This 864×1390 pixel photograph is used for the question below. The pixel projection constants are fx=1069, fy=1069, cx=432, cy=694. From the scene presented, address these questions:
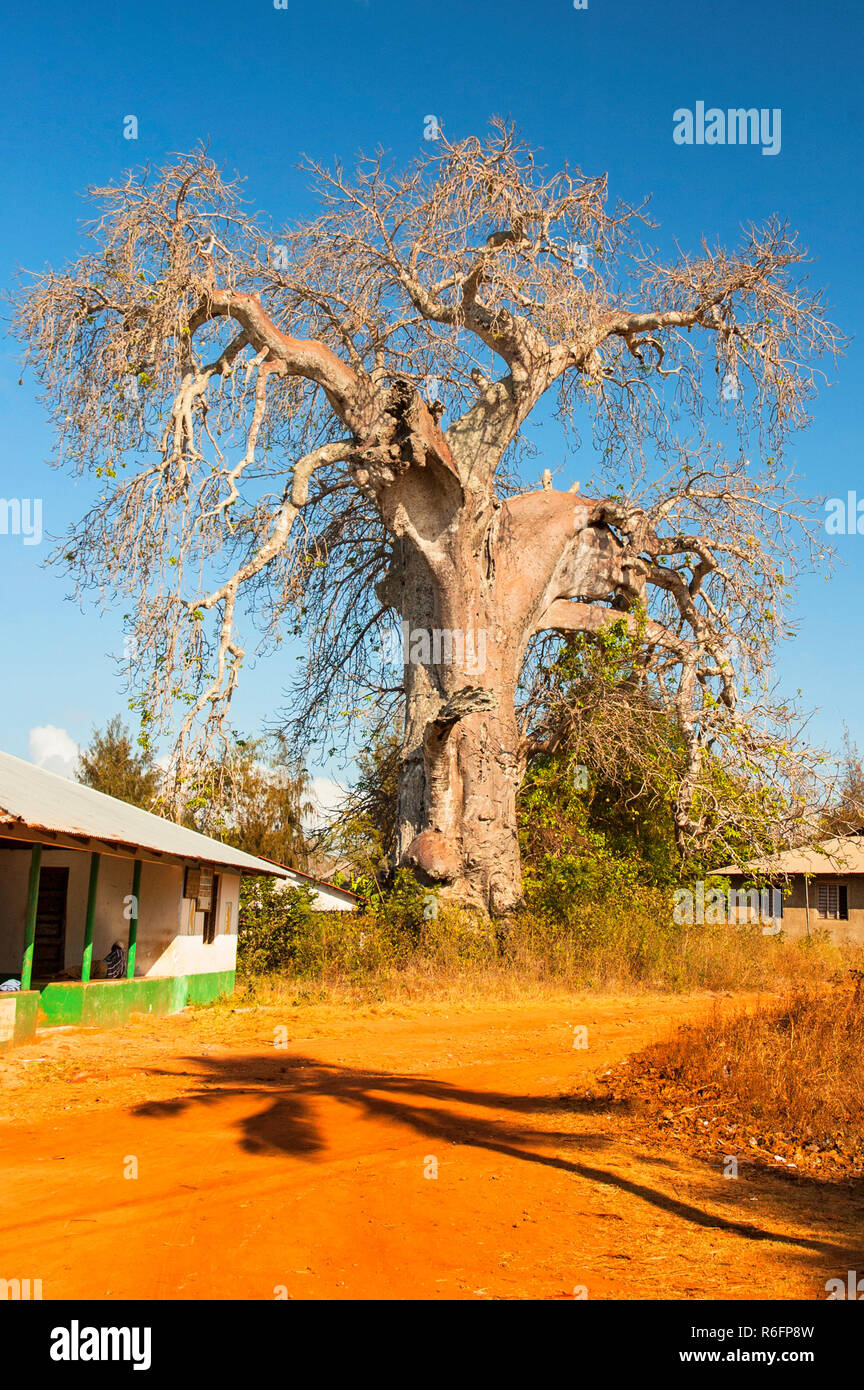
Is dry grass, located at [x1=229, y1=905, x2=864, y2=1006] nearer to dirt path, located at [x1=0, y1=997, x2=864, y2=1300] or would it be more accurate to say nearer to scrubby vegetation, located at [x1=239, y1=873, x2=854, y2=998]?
scrubby vegetation, located at [x1=239, y1=873, x2=854, y2=998]

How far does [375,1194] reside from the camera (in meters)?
5.26

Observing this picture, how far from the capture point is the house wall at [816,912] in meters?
26.5

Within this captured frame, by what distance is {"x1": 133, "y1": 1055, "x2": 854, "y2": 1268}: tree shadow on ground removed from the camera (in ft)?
17.6

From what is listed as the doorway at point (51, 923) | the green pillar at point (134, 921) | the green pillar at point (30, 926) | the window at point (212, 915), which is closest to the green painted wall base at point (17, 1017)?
the green pillar at point (30, 926)

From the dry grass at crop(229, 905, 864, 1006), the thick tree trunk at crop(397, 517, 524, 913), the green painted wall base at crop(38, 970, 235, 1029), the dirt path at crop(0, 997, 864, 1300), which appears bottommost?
the dirt path at crop(0, 997, 864, 1300)

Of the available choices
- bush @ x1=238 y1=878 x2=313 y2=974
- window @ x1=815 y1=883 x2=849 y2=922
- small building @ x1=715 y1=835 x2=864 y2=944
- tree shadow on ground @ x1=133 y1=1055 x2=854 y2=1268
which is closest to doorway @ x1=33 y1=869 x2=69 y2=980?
bush @ x1=238 y1=878 x2=313 y2=974

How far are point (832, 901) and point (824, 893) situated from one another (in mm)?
272

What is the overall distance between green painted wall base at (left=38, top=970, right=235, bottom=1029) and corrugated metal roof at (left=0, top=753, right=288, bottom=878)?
167 cm

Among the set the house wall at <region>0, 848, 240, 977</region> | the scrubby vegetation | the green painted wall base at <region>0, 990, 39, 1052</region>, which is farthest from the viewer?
the house wall at <region>0, 848, 240, 977</region>

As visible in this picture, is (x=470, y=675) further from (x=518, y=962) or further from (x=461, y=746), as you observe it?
(x=518, y=962)

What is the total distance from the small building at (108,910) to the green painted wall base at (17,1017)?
0.26 m

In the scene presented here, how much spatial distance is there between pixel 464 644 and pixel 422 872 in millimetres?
3492

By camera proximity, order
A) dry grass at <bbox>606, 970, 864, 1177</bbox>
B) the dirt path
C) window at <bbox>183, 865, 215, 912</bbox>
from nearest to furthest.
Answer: the dirt path → dry grass at <bbox>606, 970, 864, 1177</bbox> → window at <bbox>183, 865, 215, 912</bbox>

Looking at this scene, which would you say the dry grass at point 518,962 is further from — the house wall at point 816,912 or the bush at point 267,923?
the house wall at point 816,912
